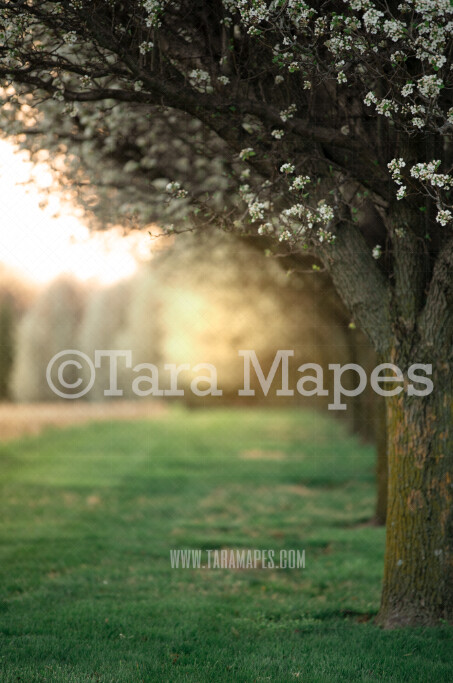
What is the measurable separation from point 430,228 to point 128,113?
A: 4.50 m

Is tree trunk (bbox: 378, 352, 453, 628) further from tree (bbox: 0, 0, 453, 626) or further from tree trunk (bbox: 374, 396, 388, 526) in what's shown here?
tree trunk (bbox: 374, 396, 388, 526)

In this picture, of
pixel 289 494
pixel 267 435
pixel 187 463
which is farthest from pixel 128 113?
pixel 267 435

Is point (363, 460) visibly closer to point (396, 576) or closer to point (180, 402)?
point (396, 576)

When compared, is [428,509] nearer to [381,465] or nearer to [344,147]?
[344,147]

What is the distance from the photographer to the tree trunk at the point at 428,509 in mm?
6441

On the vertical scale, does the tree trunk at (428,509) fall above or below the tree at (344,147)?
below

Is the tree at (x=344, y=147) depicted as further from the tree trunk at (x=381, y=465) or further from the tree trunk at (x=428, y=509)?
the tree trunk at (x=381, y=465)

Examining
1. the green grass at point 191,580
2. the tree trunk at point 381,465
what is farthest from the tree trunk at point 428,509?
the tree trunk at point 381,465

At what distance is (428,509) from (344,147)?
3.46 meters

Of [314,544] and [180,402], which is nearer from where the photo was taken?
[314,544]

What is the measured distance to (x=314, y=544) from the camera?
10422 mm

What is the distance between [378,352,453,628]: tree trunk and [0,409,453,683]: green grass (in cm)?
30

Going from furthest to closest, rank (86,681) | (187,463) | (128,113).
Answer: (187,463), (128,113), (86,681)

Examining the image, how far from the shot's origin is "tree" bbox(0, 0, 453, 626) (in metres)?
5.92
